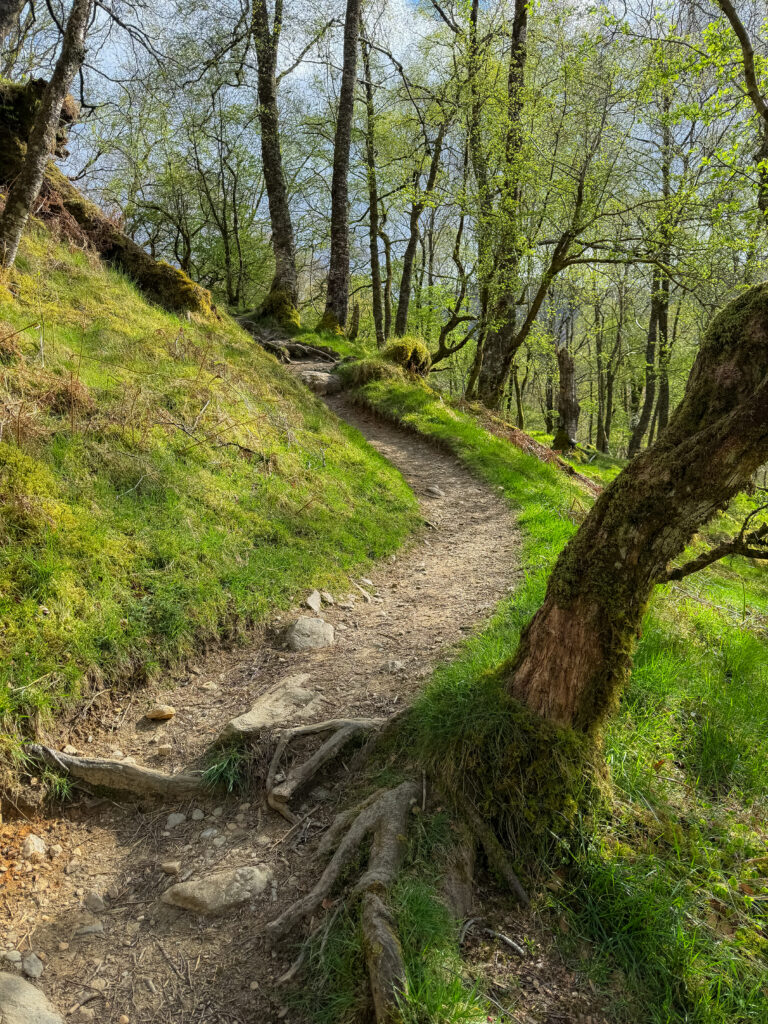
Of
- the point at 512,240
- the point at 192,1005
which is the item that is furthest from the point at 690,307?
the point at 192,1005

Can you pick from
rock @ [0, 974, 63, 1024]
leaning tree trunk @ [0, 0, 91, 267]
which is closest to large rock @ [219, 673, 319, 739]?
rock @ [0, 974, 63, 1024]

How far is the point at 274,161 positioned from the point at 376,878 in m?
16.7

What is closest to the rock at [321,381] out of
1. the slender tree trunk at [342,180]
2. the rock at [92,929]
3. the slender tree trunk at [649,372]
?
the slender tree trunk at [342,180]

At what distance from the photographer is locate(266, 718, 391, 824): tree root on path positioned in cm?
331

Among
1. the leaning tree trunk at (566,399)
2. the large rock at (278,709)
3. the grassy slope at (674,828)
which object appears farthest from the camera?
the leaning tree trunk at (566,399)

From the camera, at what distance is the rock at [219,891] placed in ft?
9.06

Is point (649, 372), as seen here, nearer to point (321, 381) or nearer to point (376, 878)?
point (321, 381)

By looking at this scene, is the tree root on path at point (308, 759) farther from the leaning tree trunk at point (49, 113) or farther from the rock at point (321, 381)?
the rock at point (321, 381)

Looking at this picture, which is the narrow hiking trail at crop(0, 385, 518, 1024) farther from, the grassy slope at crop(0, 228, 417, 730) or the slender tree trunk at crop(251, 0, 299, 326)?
the slender tree trunk at crop(251, 0, 299, 326)

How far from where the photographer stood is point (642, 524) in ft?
8.77

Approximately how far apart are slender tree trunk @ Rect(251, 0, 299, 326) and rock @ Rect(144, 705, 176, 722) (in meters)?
13.8

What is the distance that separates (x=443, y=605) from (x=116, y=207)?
10137 mm

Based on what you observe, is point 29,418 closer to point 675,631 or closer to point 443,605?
point 443,605

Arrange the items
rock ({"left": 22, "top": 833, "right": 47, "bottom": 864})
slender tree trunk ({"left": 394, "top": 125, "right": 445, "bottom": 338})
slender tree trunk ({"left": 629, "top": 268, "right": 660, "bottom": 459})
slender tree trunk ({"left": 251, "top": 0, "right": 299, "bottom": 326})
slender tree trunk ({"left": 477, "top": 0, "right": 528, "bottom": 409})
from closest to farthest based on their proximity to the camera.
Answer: rock ({"left": 22, "top": 833, "right": 47, "bottom": 864}) < slender tree trunk ({"left": 477, "top": 0, "right": 528, "bottom": 409}) < slender tree trunk ({"left": 251, "top": 0, "right": 299, "bottom": 326}) < slender tree trunk ({"left": 394, "top": 125, "right": 445, "bottom": 338}) < slender tree trunk ({"left": 629, "top": 268, "right": 660, "bottom": 459})
